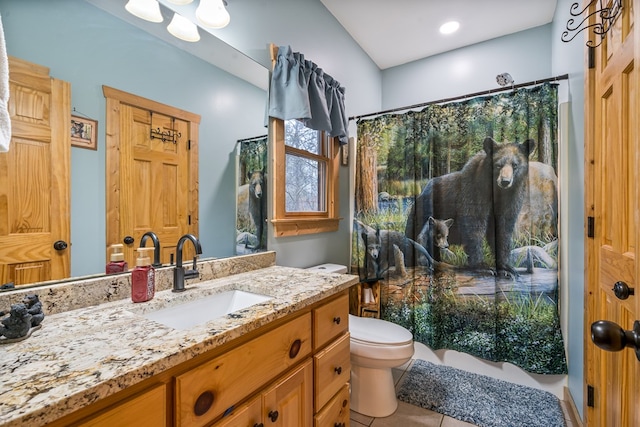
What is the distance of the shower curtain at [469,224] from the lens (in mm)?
1710

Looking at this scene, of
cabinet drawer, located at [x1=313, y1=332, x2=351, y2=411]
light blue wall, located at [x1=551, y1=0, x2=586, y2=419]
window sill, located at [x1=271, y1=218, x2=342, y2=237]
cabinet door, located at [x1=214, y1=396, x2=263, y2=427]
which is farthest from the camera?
window sill, located at [x1=271, y1=218, x2=342, y2=237]

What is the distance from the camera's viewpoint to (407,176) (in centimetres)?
216

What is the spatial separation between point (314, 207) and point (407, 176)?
0.78 m

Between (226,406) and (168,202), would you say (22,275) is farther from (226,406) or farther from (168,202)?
(226,406)

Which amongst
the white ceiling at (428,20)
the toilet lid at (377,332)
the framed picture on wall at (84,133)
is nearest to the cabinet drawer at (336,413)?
the toilet lid at (377,332)

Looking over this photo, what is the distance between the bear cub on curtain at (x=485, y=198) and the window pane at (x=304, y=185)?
0.78 metres

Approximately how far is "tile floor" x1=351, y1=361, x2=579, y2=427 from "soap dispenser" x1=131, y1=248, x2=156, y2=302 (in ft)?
4.40

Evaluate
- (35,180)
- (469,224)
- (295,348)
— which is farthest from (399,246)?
(35,180)

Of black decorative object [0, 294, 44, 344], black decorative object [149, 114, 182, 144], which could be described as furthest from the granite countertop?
black decorative object [149, 114, 182, 144]

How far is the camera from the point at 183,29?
1.17 m

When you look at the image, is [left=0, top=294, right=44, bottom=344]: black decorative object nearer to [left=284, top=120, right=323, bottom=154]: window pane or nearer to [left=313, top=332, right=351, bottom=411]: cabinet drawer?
[left=313, top=332, right=351, bottom=411]: cabinet drawer

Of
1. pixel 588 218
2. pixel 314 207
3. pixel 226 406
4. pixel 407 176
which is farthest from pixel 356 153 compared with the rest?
pixel 226 406

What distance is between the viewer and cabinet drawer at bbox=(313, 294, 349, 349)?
1043mm

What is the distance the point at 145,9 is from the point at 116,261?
0.95m
